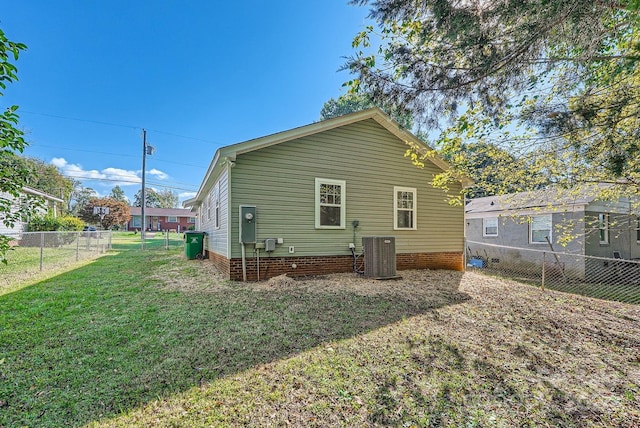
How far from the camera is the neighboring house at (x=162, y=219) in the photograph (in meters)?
43.9

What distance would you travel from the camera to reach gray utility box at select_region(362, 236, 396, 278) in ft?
23.7

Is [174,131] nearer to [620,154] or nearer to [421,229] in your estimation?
[421,229]

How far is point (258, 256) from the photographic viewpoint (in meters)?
6.87

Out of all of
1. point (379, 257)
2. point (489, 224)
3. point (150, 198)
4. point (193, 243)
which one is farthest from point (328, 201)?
point (150, 198)

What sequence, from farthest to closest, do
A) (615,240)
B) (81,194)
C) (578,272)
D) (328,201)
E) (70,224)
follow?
(81,194), (70,224), (615,240), (578,272), (328,201)

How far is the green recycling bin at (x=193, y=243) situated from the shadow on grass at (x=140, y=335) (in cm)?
503

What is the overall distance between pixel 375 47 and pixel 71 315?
6238 mm

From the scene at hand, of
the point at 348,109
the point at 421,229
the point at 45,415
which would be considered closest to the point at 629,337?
the point at 421,229

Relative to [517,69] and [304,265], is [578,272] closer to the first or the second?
[517,69]

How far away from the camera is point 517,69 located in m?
3.80

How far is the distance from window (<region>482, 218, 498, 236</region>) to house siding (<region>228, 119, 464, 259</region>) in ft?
18.4

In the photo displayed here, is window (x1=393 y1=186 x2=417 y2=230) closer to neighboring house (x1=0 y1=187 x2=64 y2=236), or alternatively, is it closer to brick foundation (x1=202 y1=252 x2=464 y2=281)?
brick foundation (x1=202 y1=252 x2=464 y2=281)

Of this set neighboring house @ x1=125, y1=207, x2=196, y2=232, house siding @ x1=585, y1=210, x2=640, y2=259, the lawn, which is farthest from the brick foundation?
neighboring house @ x1=125, y1=207, x2=196, y2=232

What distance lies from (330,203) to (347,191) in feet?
2.09
